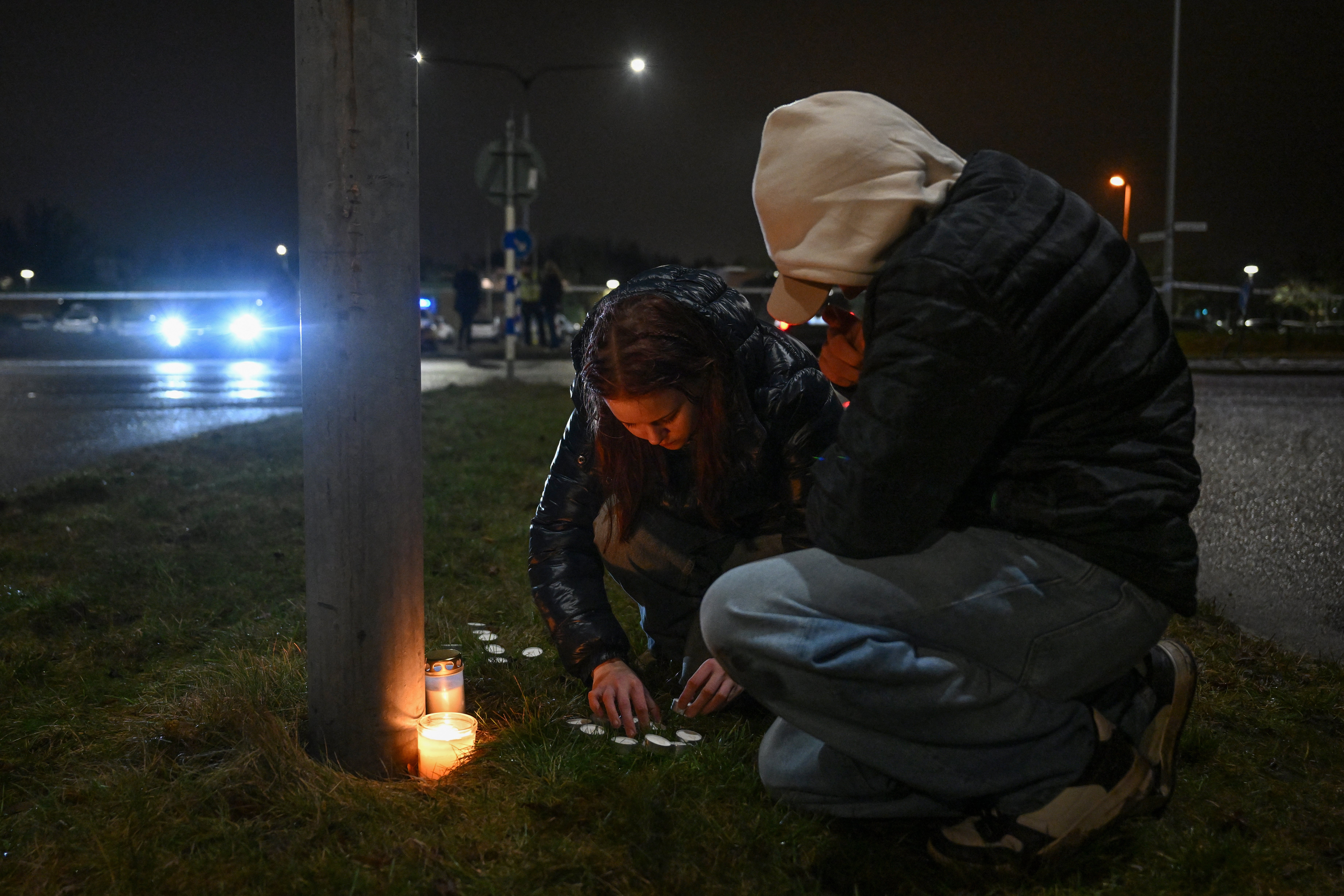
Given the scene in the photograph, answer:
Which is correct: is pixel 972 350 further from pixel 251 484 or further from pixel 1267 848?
pixel 251 484

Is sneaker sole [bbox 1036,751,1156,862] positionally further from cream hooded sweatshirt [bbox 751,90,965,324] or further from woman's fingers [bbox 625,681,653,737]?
cream hooded sweatshirt [bbox 751,90,965,324]

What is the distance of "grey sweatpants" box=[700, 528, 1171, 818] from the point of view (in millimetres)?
2084

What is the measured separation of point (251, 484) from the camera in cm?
629

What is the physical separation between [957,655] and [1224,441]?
297 inches

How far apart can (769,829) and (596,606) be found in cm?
83

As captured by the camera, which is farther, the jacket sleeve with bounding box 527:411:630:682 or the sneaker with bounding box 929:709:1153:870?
the jacket sleeve with bounding box 527:411:630:682

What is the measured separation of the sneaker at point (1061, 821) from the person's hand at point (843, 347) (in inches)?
34.6

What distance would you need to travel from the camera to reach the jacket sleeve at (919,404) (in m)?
1.90

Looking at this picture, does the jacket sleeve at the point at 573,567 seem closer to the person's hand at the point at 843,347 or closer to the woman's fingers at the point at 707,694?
the woman's fingers at the point at 707,694

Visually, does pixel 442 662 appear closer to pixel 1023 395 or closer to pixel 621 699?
pixel 621 699

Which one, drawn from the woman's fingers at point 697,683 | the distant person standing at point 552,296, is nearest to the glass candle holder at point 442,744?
the woman's fingers at point 697,683

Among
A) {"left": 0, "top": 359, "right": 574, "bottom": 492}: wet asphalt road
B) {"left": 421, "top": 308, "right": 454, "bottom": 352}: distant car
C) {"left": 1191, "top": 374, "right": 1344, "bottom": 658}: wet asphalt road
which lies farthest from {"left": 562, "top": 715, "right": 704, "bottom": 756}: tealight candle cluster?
{"left": 421, "top": 308, "right": 454, "bottom": 352}: distant car

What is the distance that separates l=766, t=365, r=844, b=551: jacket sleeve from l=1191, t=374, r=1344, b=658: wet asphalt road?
199cm

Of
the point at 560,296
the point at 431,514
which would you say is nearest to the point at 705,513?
the point at 431,514
